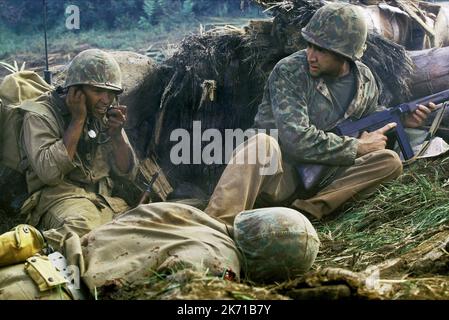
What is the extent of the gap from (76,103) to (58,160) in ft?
1.66

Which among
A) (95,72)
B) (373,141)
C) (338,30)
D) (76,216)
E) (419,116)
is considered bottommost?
(76,216)

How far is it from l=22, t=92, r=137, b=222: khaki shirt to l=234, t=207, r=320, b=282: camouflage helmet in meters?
2.62

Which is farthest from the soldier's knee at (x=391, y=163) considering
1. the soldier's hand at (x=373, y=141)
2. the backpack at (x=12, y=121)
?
the backpack at (x=12, y=121)

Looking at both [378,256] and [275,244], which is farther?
[378,256]

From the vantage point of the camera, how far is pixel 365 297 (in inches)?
229

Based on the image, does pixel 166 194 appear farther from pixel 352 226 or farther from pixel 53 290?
pixel 53 290

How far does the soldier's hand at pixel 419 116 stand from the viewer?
921 centimetres

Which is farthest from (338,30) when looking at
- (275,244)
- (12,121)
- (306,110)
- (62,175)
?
(275,244)

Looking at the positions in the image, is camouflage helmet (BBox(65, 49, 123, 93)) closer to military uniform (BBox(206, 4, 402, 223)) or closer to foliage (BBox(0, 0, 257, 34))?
military uniform (BBox(206, 4, 402, 223))

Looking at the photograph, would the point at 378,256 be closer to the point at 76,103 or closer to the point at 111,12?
the point at 76,103

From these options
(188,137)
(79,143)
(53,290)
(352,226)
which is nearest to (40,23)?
(188,137)

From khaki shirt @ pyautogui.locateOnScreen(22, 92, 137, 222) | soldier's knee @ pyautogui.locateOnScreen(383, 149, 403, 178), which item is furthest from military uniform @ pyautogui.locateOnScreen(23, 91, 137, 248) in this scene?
soldier's knee @ pyautogui.locateOnScreen(383, 149, 403, 178)

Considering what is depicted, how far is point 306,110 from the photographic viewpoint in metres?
8.84

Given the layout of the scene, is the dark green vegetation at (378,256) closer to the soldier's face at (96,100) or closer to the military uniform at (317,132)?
the military uniform at (317,132)
